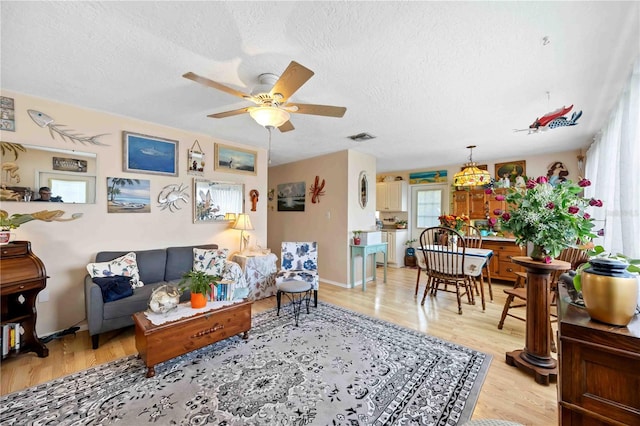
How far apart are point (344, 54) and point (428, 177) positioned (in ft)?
16.7

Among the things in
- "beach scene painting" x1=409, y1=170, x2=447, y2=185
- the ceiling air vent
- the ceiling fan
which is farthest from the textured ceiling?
"beach scene painting" x1=409, y1=170, x2=447, y2=185

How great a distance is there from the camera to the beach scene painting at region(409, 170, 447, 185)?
6.06m

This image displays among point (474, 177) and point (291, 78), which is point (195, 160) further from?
point (474, 177)

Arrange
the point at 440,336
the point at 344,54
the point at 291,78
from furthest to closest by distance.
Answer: the point at 440,336 < the point at 344,54 < the point at 291,78

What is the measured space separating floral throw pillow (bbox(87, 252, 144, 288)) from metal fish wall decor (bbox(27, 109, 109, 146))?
1.36m

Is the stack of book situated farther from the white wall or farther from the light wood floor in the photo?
the white wall

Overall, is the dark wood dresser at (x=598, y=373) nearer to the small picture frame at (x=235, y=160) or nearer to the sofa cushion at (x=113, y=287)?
the sofa cushion at (x=113, y=287)

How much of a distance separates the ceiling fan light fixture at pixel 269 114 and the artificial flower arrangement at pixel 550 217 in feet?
6.55

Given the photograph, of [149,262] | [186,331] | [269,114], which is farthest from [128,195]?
[269,114]

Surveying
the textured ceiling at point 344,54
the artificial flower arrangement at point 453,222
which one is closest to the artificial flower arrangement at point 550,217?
the textured ceiling at point 344,54

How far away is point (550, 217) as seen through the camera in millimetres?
1880

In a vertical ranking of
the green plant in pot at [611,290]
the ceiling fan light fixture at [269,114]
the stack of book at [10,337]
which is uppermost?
Result: the ceiling fan light fixture at [269,114]

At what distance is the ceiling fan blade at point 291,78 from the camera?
5.07 ft

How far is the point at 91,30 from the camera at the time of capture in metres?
1.63
